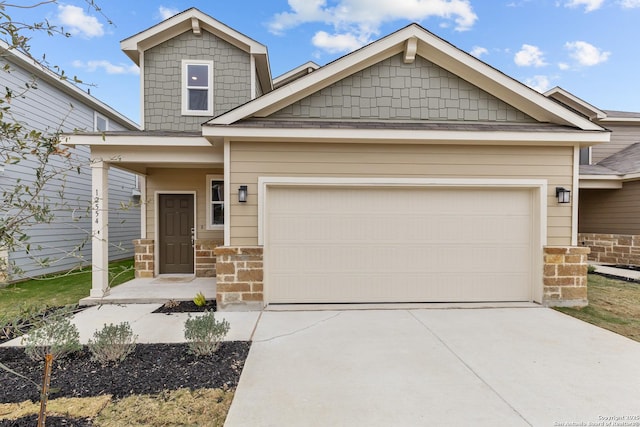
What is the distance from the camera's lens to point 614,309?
17.9ft

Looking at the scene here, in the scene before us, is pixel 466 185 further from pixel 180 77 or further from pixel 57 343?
pixel 180 77

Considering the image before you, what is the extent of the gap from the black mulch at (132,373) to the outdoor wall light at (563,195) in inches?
217

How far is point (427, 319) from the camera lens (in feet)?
16.0

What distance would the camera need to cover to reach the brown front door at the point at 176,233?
26.8 ft

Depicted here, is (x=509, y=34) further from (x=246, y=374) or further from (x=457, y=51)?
(x=246, y=374)

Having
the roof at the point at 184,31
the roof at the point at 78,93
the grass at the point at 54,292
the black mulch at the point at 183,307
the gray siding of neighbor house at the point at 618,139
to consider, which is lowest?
the grass at the point at 54,292

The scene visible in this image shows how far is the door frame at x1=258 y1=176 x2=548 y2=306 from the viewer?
5.43 meters

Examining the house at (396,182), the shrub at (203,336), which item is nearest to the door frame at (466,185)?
the house at (396,182)

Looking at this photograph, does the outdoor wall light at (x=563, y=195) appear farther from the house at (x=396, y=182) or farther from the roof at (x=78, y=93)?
the roof at (x=78, y=93)

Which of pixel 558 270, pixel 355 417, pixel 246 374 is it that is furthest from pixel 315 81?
pixel 558 270

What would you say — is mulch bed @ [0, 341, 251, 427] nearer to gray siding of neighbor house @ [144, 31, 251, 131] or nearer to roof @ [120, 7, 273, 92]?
gray siding of neighbor house @ [144, 31, 251, 131]

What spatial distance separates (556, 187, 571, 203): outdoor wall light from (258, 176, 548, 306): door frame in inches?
7.2

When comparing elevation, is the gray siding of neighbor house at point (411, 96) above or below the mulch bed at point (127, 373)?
above

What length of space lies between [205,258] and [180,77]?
14.2 ft
